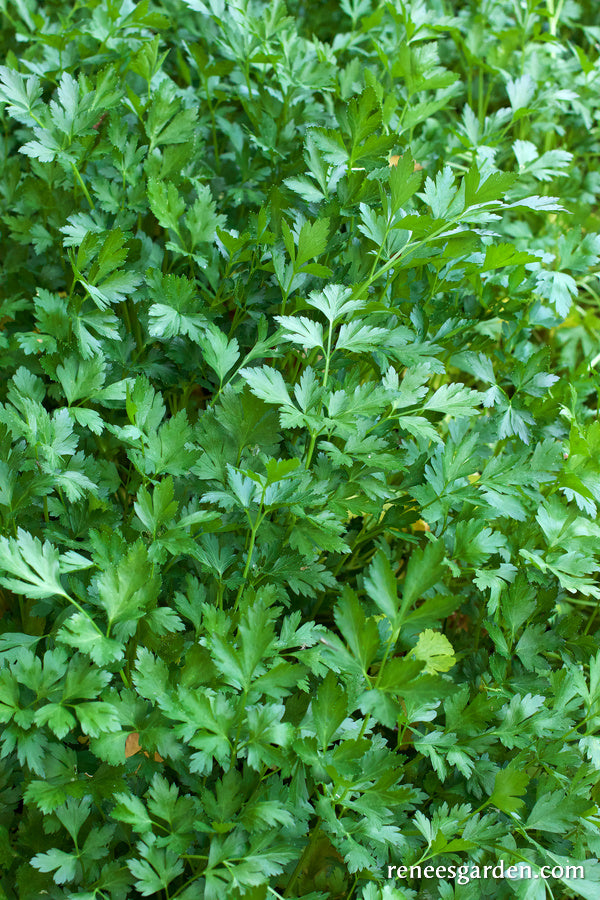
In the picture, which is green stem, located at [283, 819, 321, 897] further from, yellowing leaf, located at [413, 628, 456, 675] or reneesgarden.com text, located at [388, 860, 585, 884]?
yellowing leaf, located at [413, 628, 456, 675]

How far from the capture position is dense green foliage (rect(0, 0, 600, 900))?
88cm

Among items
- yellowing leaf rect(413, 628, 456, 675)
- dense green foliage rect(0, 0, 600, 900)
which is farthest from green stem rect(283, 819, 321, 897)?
yellowing leaf rect(413, 628, 456, 675)

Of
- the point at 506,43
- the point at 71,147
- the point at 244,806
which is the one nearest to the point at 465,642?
the point at 244,806

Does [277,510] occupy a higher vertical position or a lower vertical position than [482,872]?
higher

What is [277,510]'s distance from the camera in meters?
1.10

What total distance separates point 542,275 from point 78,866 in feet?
3.89

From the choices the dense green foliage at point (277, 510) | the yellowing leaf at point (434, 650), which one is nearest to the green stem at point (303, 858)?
the dense green foliage at point (277, 510)

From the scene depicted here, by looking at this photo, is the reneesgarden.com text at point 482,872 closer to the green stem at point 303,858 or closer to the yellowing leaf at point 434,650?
the green stem at point 303,858

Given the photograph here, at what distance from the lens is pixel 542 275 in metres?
1.36

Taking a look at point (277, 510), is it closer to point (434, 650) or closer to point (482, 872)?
point (434, 650)

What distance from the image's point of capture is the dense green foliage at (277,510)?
875mm

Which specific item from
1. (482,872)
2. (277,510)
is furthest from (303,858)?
(277,510)

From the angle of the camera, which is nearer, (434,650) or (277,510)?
(434,650)

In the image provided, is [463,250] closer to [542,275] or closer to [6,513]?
[542,275]
